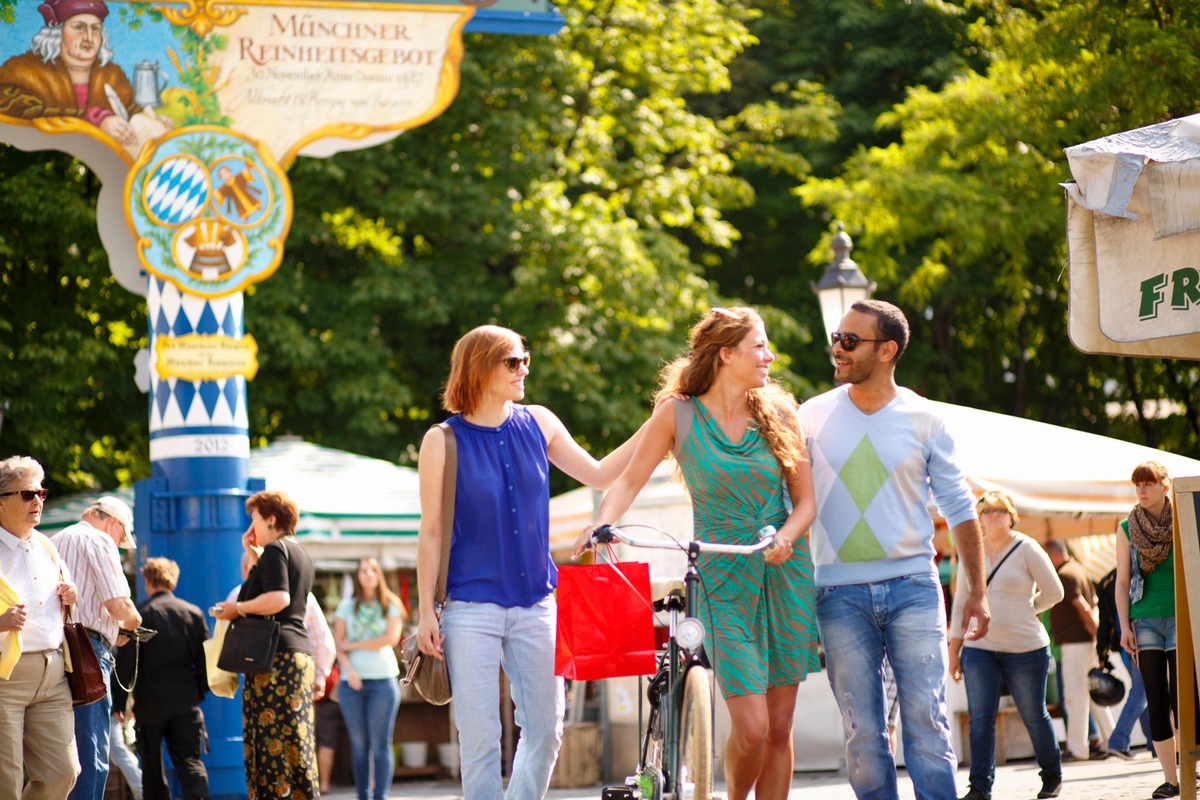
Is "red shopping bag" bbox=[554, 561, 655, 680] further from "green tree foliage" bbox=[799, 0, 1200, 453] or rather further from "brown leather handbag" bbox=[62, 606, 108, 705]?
"green tree foliage" bbox=[799, 0, 1200, 453]

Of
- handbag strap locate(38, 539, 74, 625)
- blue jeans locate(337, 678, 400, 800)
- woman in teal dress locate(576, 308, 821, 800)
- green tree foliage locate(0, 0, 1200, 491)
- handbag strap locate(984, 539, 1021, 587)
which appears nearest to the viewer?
woman in teal dress locate(576, 308, 821, 800)

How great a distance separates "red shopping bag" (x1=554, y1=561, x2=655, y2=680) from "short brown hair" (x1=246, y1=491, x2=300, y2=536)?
3.58 metres

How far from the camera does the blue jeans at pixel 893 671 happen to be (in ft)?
20.2

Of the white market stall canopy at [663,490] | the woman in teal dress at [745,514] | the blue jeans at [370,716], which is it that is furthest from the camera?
the white market stall canopy at [663,490]

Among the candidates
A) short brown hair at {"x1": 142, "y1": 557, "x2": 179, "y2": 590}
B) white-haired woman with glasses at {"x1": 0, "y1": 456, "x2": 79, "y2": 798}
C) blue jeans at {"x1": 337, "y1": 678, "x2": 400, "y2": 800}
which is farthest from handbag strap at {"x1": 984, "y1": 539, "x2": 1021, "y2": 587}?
white-haired woman with glasses at {"x1": 0, "y1": 456, "x2": 79, "y2": 798}

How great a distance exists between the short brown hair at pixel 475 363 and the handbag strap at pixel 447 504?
17cm

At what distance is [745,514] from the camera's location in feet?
20.3

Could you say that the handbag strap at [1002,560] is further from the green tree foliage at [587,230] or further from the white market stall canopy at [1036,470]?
the green tree foliage at [587,230]

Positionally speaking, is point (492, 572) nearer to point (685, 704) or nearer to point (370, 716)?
point (685, 704)

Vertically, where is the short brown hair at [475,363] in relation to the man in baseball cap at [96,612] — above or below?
above

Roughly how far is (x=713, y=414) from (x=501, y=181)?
52.7 feet

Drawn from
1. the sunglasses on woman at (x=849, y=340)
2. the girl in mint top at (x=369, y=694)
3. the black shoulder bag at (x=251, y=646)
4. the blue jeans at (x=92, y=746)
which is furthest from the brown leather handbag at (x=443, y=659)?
the girl in mint top at (x=369, y=694)

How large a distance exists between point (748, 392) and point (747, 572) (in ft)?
2.24

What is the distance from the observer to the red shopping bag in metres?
6.11
